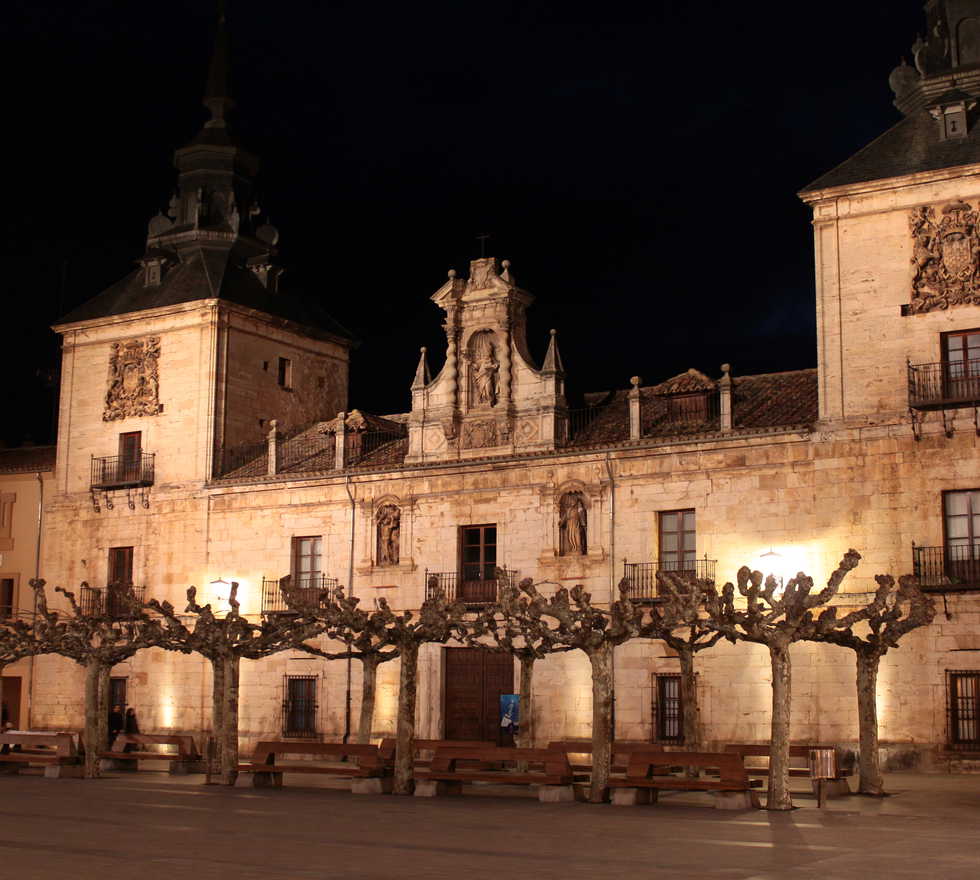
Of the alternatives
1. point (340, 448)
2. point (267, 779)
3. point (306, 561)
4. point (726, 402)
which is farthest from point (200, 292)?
point (267, 779)

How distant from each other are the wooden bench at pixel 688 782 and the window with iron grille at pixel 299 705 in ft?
51.3

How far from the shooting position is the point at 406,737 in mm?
21953

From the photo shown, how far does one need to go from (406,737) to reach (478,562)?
11.2m

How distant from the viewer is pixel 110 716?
118ft

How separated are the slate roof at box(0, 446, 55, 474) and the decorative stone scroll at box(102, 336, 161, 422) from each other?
3.47m

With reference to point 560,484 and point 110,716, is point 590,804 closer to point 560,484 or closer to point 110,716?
point 560,484

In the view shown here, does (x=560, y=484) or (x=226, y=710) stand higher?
(x=560, y=484)

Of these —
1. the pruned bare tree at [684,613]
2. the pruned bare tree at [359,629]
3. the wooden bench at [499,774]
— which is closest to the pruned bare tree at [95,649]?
the pruned bare tree at [359,629]

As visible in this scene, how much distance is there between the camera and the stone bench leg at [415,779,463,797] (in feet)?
70.1

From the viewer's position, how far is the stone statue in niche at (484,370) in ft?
110

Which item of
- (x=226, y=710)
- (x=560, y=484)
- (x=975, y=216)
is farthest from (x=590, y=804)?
(x=975, y=216)

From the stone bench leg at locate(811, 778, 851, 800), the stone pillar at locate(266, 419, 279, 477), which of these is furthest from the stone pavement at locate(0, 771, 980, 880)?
the stone pillar at locate(266, 419, 279, 477)

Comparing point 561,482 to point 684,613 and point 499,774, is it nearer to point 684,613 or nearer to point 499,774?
point 684,613

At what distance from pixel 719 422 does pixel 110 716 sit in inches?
672
